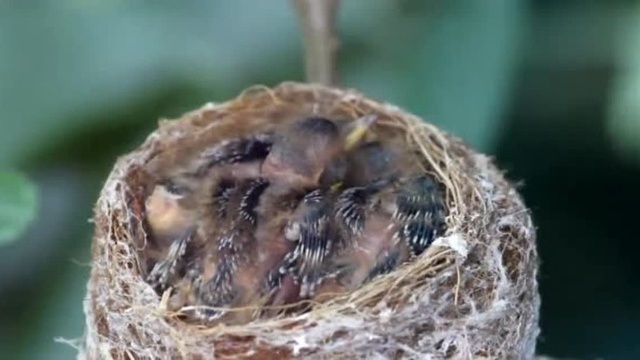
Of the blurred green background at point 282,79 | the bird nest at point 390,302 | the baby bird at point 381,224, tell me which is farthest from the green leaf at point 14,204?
the blurred green background at point 282,79

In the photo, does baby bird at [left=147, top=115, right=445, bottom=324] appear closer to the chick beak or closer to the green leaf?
the chick beak

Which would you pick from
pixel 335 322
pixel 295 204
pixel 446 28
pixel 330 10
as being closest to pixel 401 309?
pixel 335 322

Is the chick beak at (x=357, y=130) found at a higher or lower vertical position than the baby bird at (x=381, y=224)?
higher

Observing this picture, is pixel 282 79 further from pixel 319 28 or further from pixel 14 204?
pixel 14 204

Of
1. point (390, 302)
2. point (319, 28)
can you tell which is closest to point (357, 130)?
point (319, 28)

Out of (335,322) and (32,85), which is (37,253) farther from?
(335,322)

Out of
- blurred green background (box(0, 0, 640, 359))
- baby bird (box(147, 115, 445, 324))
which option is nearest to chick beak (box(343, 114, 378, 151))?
baby bird (box(147, 115, 445, 324))

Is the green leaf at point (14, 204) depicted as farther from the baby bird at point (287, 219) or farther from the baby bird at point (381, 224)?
the baby bird at point (381, 224)
